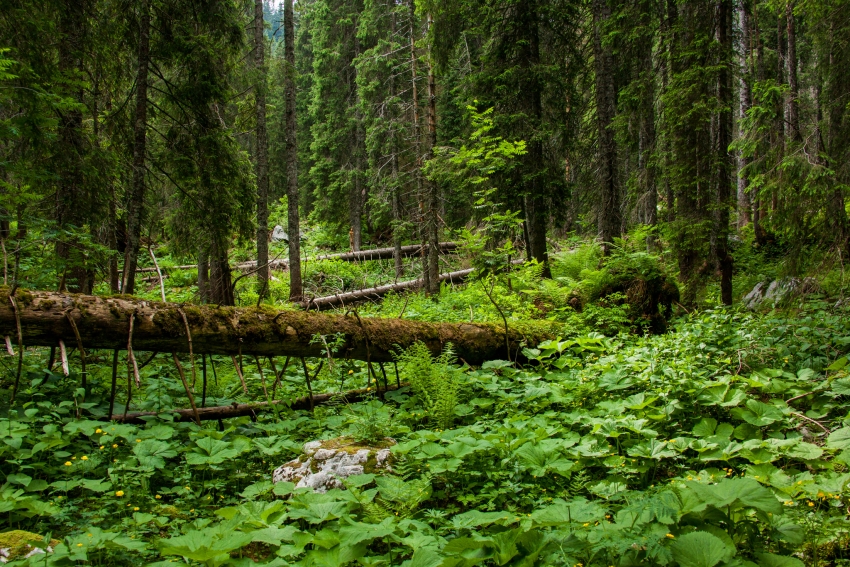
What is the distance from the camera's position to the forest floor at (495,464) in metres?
2.08

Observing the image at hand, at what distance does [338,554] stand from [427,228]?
410 inches

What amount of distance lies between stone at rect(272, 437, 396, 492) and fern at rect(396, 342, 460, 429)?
788mm

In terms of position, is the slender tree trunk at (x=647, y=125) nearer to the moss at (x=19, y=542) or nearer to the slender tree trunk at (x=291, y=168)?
the slender tree trunk at (x=291, y=168)

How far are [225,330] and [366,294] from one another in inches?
381

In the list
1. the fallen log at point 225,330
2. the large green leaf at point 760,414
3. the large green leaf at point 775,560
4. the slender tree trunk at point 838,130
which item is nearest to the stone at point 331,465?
the fallen log at point 225,330

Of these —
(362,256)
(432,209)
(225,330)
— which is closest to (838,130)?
(432,209)

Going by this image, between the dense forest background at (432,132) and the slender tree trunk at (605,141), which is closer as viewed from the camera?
the dense forest background at (432,132)

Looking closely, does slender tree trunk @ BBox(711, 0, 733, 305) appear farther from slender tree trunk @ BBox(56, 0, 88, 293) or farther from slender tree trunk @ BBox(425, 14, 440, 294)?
slender tree trunk @ BBox(56, 0, 88, 293)

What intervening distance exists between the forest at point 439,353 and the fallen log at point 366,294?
0.50ft

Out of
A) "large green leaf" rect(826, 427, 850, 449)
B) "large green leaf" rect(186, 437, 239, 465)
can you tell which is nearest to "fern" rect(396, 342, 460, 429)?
"large green leaf" rect(186, 437, 239, 465)

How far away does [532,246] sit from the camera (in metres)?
12.2

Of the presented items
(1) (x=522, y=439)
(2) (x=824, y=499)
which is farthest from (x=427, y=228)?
(2) (x=824, y=499)

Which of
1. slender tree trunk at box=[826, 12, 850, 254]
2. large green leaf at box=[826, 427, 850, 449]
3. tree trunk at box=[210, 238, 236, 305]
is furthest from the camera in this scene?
tree trunk at box=[210, 238, 236, 305]

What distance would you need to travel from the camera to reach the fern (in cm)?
412
